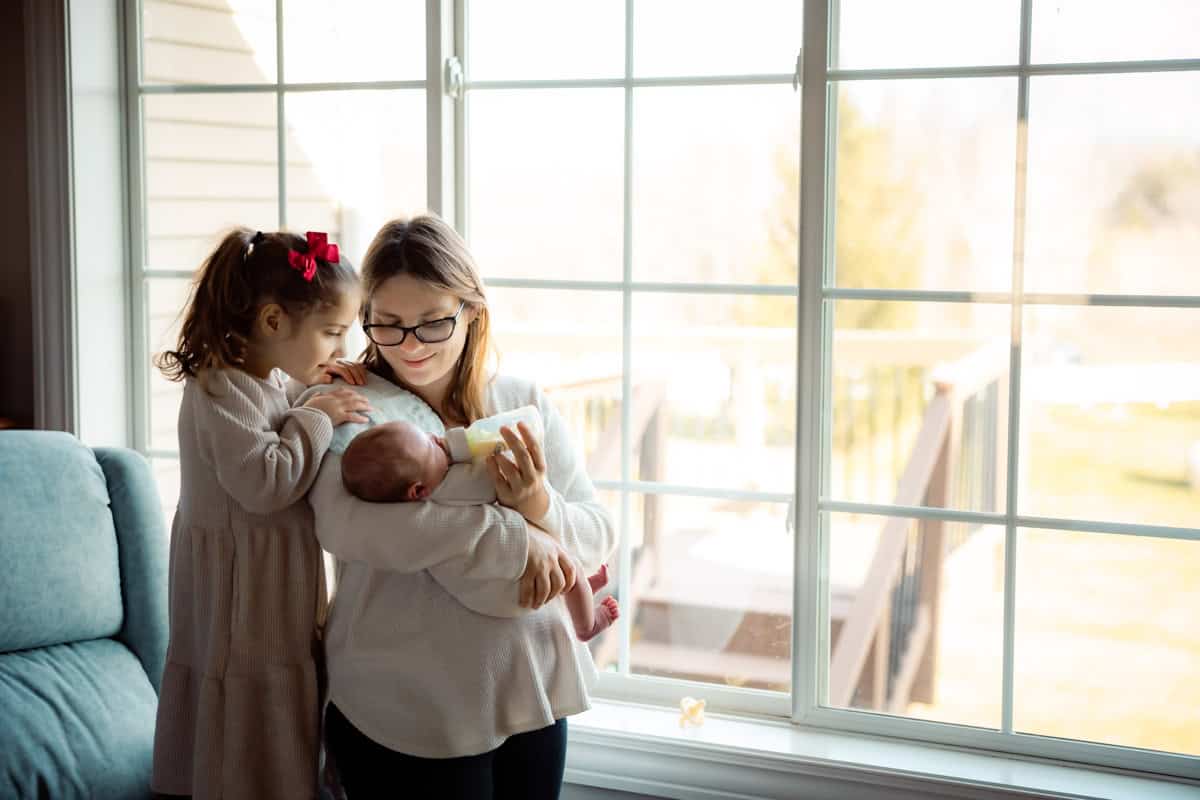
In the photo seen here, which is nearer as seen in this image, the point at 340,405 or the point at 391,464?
the point at 391,464

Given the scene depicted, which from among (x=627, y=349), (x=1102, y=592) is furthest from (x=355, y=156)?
(x=1102, y=592)

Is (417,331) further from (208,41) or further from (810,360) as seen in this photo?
(208,41)

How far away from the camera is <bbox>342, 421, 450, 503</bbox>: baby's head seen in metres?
1.63

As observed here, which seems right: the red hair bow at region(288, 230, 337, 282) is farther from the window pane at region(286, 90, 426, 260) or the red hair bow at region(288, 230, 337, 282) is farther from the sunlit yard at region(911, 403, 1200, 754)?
the sunlit yard at region(911, 403, 1200, 754)

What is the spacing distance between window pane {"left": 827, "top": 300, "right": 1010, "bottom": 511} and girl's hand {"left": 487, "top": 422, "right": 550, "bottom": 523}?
79cm

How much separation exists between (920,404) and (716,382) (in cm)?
46

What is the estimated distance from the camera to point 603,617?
1852 millimetres

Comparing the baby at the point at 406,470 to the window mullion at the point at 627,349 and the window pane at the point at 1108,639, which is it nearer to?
the window mullion at the point at 627,349

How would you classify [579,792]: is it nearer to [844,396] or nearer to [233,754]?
[233,754]

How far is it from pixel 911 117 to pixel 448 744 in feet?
4.64

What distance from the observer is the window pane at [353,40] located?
2.47 meters

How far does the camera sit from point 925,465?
2.23 metres

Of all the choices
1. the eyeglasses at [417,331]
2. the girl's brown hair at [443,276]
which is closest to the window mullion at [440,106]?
the girl's brown hair at [443,276]

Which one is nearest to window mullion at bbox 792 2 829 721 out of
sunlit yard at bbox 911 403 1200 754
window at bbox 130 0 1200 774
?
window at bbox 130 0 1200 774
